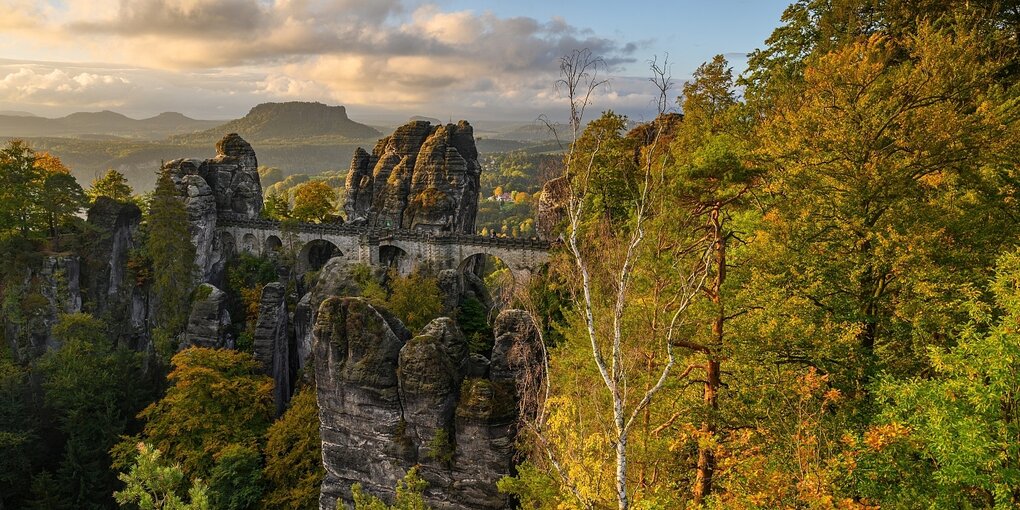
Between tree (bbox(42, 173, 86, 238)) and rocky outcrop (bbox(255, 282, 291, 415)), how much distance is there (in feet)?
57.8

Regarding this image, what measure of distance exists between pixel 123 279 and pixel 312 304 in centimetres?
1682

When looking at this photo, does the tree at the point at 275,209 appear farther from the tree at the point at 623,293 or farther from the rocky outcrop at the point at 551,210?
the tree at the point at 623,293

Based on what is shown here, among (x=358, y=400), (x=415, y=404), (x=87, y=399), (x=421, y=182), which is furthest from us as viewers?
(x=421, y=182)

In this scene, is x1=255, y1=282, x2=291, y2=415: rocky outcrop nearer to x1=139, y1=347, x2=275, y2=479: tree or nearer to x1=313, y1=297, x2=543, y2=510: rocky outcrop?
x1=139, y1=347, x2=275, y2=479: tree

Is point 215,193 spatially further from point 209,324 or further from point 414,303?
point 414,303

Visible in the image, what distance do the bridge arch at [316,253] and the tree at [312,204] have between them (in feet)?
14.3

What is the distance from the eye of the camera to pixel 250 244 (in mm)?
50750

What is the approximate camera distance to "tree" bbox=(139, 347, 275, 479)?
2611 centimetres

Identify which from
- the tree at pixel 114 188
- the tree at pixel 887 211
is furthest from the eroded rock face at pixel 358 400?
the tree at pixel 114 188

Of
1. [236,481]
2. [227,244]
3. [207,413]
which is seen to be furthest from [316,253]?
[236,481]

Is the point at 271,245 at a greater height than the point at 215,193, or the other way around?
the point at 215,193

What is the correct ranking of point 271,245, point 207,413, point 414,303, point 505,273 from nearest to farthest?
point 207,413 < point 414,303 < point 505,273 < point 271,245

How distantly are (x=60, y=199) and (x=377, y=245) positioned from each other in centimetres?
2221

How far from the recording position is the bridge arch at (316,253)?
49469mm
